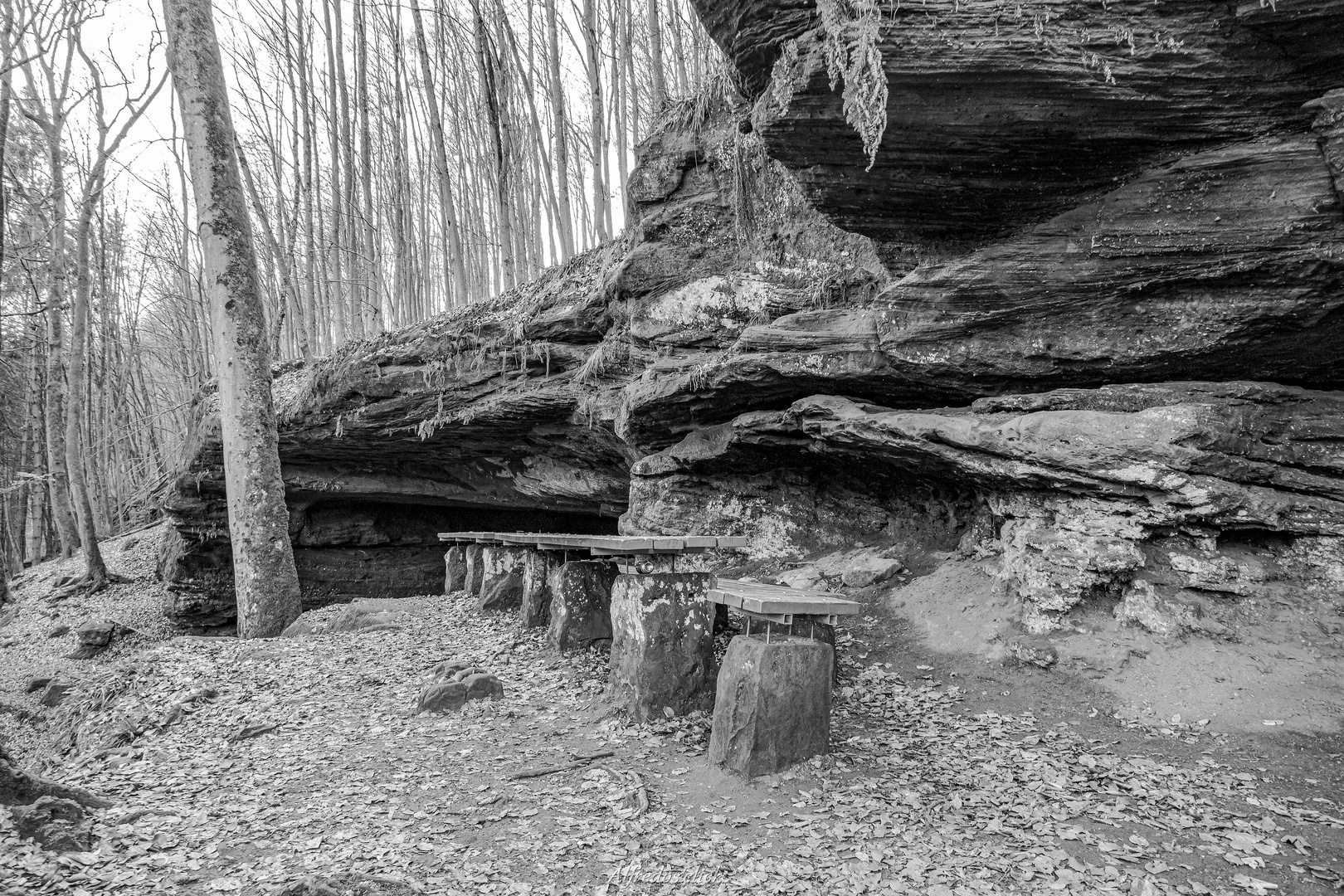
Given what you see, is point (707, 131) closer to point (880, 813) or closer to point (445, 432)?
point (445, 432)

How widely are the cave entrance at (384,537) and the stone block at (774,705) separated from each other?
11.3m

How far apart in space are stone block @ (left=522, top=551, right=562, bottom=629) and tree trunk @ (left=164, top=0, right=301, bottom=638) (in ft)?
12.1

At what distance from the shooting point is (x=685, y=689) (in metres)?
5.14

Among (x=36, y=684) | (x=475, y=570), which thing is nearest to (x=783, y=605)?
(x=475, y=570)

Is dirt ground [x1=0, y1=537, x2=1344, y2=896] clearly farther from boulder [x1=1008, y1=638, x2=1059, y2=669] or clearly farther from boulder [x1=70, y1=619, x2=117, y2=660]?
boulder [x1=70, y1=619, x2=117, y2=660]

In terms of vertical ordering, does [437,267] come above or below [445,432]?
above

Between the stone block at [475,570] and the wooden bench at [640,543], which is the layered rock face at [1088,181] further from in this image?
the stone block at [475,570]

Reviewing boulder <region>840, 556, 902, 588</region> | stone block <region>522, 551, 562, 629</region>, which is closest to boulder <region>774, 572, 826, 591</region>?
boulder <region>840, 556, 902, 588</region>

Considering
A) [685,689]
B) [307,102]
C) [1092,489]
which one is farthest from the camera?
[307,102]

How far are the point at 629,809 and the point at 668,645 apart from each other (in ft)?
4.27

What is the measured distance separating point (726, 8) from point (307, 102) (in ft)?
52.7

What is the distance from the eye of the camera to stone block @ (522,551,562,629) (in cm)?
777

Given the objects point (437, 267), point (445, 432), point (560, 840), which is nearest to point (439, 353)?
point (445, 432)

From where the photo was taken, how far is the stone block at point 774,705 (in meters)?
4.16
